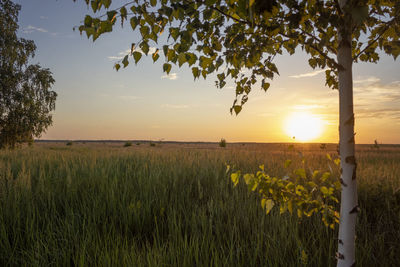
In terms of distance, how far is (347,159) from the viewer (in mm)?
1930

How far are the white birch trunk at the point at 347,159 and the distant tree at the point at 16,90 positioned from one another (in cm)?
2027

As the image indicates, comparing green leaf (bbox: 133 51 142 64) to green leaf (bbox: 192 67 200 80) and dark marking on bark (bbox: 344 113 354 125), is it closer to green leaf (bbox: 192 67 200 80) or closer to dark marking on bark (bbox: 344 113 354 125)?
green leaf (bbox: 192 67 200 80)

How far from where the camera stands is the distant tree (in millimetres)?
17156

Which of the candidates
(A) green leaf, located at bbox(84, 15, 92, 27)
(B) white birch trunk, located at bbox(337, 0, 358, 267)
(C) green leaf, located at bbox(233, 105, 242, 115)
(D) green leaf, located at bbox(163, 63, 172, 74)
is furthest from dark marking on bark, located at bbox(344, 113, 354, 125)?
(A) green leaf, located at bbox(84, 15, 92, 27)

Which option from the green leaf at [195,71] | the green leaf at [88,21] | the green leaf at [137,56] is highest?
the green leaf at [88,21]

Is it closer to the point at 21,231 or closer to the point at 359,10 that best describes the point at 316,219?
the point at 359,10

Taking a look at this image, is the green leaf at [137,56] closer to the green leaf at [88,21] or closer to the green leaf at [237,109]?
the green leaf at [88,21]

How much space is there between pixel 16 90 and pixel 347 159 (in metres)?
21.2

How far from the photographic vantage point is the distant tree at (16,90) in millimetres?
17156

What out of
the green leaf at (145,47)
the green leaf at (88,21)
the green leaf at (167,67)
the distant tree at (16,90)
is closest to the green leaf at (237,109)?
the green leaf at (167,67)

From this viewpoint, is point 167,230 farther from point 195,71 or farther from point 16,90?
point 16,90

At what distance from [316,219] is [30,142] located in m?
21.0

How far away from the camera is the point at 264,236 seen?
3.53 meters

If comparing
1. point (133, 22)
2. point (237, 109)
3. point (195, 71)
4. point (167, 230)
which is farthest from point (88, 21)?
point (167, 230)
